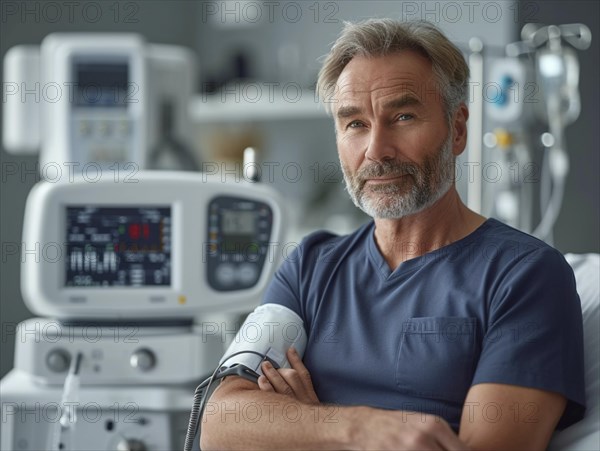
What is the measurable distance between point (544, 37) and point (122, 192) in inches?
60.7

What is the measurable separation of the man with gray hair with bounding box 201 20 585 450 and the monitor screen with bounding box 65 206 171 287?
32 cm

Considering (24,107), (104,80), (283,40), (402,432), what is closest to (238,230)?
(402,432)

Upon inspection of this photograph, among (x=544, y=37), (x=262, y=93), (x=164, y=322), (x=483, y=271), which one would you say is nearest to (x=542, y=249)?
(x=483, y=271)

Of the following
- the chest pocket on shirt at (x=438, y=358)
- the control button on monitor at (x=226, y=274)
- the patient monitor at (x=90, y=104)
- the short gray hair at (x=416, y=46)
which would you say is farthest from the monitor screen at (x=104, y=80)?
the chest pocket on shirt at (x=438, y=358)

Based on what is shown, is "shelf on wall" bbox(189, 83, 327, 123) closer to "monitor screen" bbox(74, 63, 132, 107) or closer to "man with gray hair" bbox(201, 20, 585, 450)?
"monitor screen" bbox(74, 63, 132, 107)

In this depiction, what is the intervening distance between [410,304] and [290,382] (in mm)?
250

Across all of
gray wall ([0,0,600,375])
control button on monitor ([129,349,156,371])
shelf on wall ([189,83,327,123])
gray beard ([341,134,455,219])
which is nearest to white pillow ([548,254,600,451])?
gray beard ([341,134,455,219])

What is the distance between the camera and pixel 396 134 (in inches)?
62.4

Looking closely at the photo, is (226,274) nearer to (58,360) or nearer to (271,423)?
(58,360)

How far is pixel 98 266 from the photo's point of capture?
191 cm

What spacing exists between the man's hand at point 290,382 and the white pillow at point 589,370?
0.42 meters

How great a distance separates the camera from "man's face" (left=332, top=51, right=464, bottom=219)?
1.57 m

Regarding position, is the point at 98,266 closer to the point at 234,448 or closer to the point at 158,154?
the point at 234,448

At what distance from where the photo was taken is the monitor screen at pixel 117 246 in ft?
6.20
